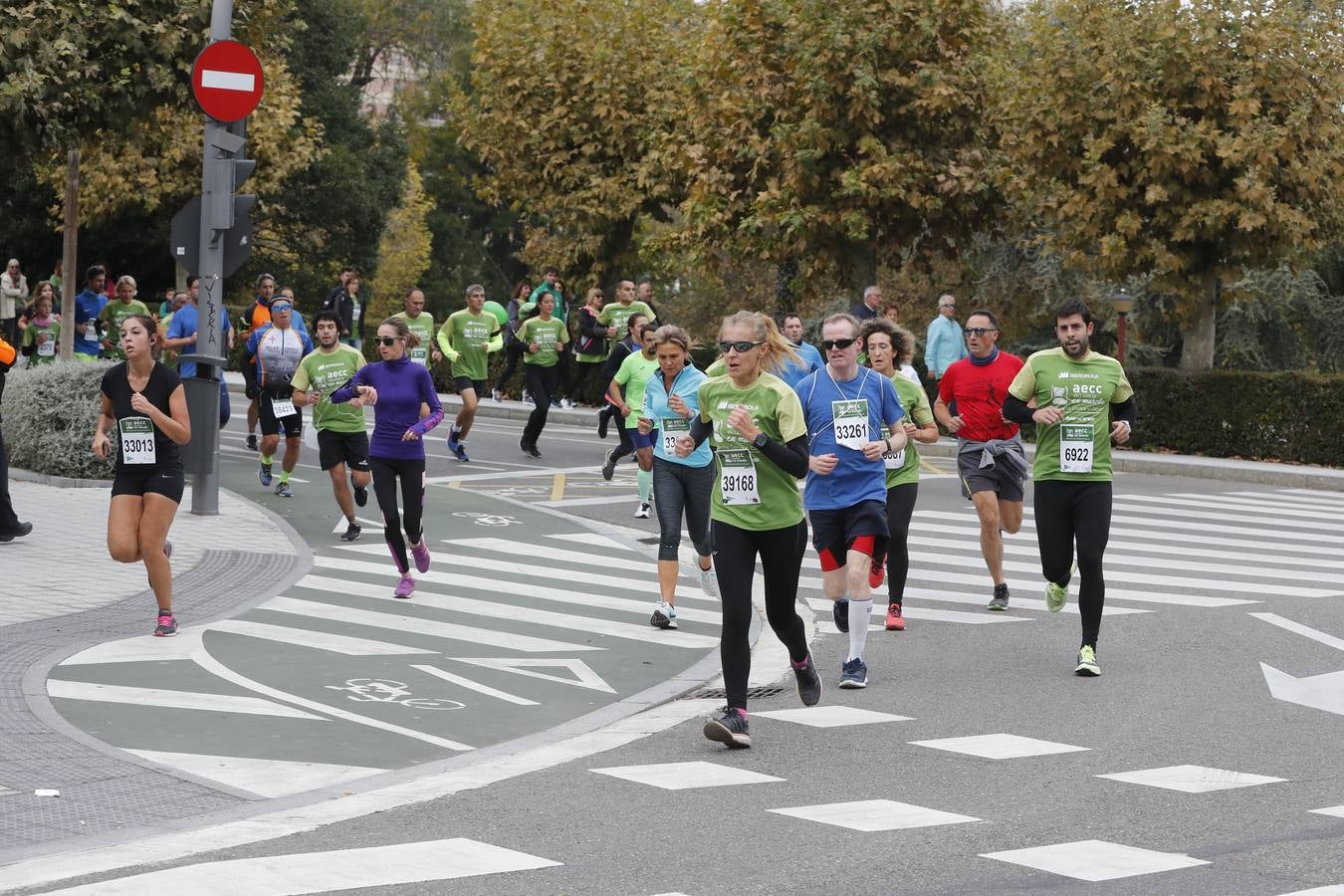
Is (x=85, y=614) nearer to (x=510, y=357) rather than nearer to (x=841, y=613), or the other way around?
(x=841, y=613)

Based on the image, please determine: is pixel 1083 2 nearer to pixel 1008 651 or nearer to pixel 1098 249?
pixel 1098 249

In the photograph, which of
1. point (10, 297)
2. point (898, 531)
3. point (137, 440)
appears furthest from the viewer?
point (10, 297)

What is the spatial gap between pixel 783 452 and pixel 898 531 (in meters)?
3.56

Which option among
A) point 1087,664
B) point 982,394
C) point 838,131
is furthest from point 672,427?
point 838,131

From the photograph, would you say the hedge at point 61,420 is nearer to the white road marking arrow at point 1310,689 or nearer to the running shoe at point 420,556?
the running shoe at point 420,556

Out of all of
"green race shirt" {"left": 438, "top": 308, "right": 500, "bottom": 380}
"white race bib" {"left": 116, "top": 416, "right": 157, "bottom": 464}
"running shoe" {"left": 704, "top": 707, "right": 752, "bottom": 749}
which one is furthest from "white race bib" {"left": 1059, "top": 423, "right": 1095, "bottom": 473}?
"green race shirt" {"left": 438, "top": 308, "right": 500, "bottom": 380}

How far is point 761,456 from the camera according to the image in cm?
847

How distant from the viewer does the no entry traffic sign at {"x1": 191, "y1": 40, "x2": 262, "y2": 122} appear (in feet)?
48.9

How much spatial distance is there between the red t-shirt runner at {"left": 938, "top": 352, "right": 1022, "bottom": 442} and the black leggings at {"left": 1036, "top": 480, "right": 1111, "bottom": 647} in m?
1.71

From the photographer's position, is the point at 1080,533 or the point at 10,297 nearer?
the point at 1080,533

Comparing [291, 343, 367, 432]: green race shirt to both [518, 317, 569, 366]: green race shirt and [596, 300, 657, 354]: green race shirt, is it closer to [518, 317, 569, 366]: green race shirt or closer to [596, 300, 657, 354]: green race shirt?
[518, 317, 569, 366]: green race shirt

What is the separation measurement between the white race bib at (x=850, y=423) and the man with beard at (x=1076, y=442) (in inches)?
51.0

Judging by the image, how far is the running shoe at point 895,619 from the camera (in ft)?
39.0

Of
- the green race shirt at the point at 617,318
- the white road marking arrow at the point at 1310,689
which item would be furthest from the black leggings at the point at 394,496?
the green race shirt at the point at 617,318
